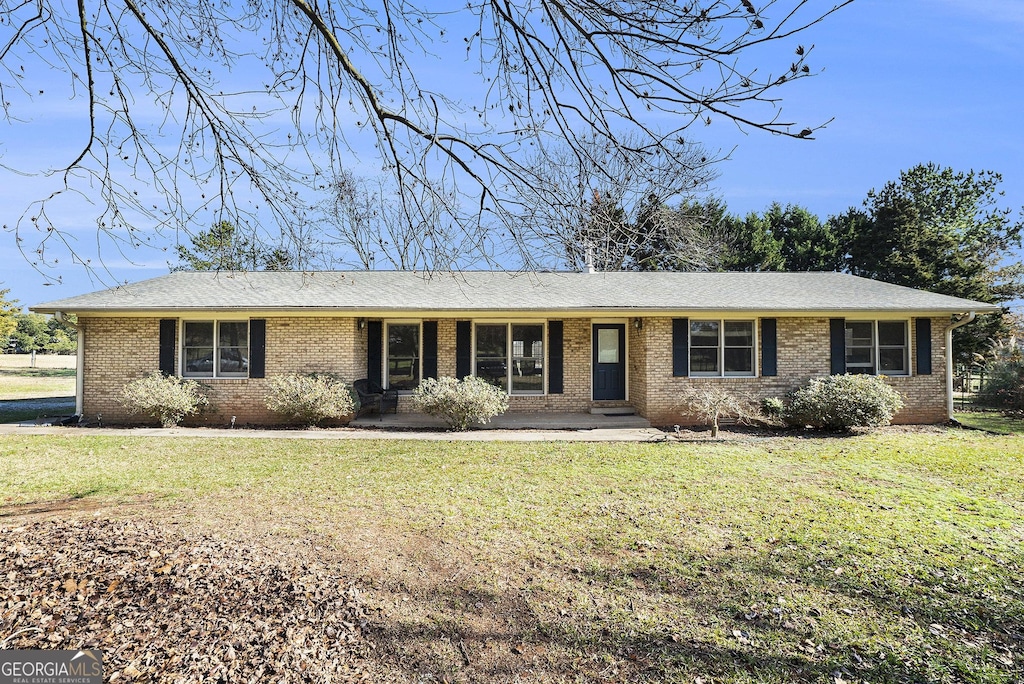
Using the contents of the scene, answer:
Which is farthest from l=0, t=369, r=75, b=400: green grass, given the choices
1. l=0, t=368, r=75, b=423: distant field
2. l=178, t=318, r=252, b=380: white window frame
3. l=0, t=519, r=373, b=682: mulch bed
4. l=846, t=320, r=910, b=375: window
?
l=846, t=320, r=910, b=375: window

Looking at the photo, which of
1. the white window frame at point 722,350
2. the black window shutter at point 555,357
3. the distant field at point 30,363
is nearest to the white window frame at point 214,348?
the black window shutter at point 555,357

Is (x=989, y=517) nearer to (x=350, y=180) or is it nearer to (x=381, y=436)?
(x=350, y=180)

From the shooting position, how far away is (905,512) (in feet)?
21.2

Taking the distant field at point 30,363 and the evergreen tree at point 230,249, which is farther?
the distant field at point 30,363

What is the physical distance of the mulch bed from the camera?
329cm

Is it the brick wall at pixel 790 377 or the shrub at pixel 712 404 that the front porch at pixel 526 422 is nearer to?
the brick wall at pixel 790 377

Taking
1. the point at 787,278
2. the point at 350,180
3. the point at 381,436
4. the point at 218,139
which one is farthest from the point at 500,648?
the point at 787,278

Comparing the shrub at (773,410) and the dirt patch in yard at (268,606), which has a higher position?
the shrub at (773,410)

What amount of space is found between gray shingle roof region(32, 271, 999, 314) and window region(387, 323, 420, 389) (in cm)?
93

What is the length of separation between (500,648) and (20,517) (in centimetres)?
576

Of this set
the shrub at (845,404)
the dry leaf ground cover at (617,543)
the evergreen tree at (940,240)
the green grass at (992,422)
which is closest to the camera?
the dry leaf ground cover at (617,543)

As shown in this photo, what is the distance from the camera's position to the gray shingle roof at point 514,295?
12547mm

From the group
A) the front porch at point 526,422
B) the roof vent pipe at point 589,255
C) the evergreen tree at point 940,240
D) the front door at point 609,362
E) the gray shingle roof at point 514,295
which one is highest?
the evergreen tree at point 940,240

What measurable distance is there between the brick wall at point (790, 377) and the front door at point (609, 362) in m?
1.77
